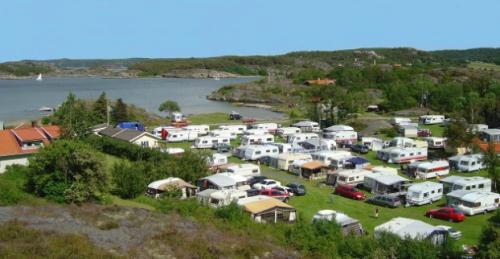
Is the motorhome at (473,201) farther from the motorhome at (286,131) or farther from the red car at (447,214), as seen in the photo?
the motorhome at (286,131)

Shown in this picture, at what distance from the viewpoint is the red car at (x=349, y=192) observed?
2606cm

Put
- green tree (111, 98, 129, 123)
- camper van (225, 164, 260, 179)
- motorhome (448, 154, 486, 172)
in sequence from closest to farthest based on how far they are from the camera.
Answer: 1. camper van (225, 164, 260, 179)
2. motorhome (448, 154, 486, 172)
3. green tree (111, 98, 129, 123)

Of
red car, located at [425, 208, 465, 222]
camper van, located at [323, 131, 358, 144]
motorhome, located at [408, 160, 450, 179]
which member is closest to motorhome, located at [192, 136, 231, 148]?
camper van, located at [323, 131, 358, 144]

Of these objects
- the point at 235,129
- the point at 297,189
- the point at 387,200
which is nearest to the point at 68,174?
the point at 297,189

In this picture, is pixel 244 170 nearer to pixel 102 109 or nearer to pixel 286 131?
pixel 286 131

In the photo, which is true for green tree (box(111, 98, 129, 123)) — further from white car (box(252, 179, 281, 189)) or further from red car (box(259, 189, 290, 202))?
red car (box(259, 189, 290, 202))

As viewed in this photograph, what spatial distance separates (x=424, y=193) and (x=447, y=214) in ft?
8.69

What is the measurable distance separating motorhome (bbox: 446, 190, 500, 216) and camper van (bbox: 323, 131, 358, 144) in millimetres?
17873

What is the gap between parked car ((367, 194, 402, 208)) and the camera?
24750mm

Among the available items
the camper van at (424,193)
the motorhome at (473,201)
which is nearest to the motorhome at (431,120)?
the camper van at (424,193)

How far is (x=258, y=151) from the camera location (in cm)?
3497

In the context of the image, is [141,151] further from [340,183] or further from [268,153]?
[340,183]

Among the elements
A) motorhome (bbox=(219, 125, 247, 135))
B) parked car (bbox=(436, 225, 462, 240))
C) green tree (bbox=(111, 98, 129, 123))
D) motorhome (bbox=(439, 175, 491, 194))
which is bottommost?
parked car (bbox=(436, 225, 462, 240))

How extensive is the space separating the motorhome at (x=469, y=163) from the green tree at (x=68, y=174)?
2101 centimetres
